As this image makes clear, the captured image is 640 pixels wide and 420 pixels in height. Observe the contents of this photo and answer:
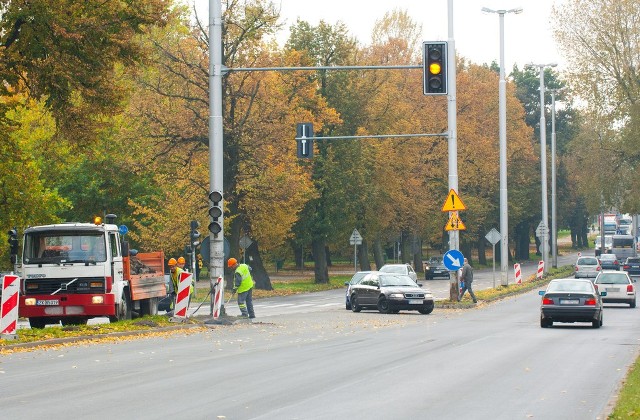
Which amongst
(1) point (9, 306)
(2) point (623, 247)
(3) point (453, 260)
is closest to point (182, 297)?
(1) point (9, 306)

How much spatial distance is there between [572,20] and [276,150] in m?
31.4

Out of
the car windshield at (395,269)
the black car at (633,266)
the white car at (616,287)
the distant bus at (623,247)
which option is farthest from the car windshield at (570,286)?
the distant bus at (623,247)

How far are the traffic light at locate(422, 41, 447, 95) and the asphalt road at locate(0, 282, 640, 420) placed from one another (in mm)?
5785

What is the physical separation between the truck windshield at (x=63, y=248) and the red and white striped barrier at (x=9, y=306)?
14.9ft

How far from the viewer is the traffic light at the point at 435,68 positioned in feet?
90.9

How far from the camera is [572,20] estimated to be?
7738 centimetres

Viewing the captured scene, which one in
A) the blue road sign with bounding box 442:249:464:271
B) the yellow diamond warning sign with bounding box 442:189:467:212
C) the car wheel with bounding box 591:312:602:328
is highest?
the yellow diamond warning sign with bounding box 442:189:467:212

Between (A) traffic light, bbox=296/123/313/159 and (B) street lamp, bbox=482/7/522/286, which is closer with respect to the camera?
(A) traffic light, bbox=296/123/313/159

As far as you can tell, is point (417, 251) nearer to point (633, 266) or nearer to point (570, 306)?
point (633, 266)

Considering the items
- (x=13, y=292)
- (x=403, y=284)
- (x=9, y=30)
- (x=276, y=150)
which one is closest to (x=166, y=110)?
(x=276, y=150)

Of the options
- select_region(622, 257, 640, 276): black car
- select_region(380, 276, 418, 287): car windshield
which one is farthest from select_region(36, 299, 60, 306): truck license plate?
select_region(622, 257, 640, 276): black car

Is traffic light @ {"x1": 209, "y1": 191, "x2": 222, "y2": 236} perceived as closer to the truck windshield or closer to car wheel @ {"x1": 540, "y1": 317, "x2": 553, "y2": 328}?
the truck windshield

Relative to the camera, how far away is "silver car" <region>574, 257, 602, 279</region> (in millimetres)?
68625

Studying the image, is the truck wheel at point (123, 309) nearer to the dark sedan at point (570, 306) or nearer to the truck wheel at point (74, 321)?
the truck wheel at point (74, 321)
